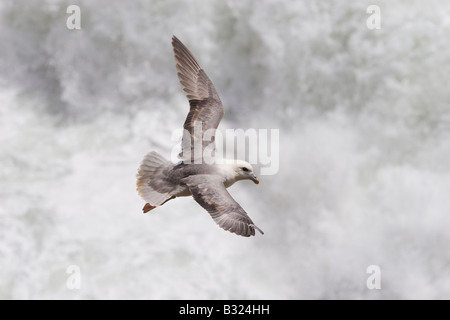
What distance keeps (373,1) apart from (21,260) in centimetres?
1189

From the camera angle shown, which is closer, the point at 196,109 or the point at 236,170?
the point at 236,170

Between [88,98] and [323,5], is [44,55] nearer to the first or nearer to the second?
[88,98]

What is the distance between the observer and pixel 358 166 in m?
19.0

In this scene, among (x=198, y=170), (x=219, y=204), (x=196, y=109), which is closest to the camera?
(x=219, y=204)

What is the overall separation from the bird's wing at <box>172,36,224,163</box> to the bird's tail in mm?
343

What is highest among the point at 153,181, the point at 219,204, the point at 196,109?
the point at 196,109

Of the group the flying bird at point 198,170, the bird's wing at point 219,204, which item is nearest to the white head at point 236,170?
the flying bird at point 198,170

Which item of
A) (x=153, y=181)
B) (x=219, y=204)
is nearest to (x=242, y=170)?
(x=219, y=204)

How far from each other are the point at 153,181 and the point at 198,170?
2.16ft

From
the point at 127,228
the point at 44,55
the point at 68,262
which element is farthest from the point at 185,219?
the point at 44,55

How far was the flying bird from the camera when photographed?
303 inches

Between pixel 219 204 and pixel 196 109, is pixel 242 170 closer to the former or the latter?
pixel 219 204

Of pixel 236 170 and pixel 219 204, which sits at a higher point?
pixel 236 170

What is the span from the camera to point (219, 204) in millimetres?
7730
